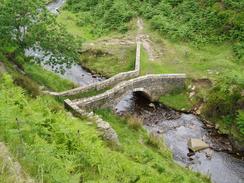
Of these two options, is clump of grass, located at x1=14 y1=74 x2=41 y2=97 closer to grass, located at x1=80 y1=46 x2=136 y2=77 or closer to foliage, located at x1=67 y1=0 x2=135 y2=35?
grass, located at x1=80 y1=46 x2=136 y2=77

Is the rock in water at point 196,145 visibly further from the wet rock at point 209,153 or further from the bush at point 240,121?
the bush at point 240,121

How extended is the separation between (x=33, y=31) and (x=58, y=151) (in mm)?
15126

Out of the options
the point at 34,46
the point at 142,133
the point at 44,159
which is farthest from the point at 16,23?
the point at 44,159

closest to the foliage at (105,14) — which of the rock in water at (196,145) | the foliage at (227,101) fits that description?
the foliage at (227,101)

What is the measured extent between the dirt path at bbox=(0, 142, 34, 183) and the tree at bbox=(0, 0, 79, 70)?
55.6 feet

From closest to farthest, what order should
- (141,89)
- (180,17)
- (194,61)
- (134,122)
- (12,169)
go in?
1. (12,169)
2. (134,122)
3. (141,89)
4. (194,61)
5. (180,17)

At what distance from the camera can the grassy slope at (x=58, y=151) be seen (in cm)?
1260

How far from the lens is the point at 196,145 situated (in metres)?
28.4

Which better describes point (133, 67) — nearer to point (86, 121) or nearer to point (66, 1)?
point (86, 121)

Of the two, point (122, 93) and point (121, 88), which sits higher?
point (121, 88)

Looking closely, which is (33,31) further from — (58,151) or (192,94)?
(58,151)

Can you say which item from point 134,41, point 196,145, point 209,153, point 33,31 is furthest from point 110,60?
point 209,153

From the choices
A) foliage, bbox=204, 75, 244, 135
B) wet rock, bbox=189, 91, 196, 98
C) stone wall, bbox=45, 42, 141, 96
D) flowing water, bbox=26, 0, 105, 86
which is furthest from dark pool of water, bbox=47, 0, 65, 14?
foliage, bbox=204, 75, 244, 135

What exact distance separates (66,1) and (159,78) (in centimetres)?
2189
